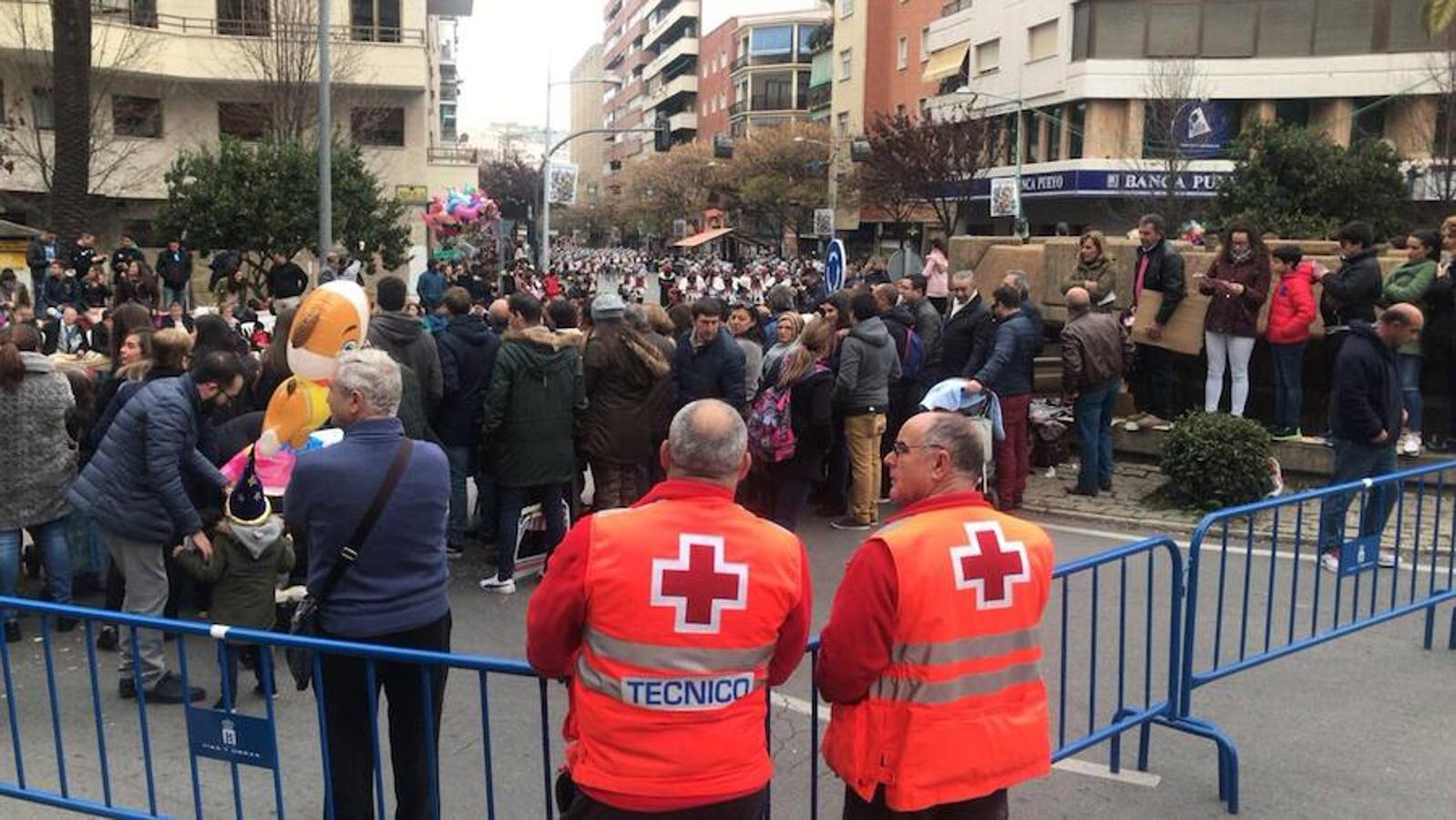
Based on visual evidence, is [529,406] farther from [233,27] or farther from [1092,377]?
[233,27]

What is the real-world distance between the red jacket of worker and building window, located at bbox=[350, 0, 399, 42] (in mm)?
33129

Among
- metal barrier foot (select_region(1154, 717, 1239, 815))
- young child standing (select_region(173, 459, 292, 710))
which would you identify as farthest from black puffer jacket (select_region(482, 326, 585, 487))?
metal barrier foot (select_region(1154, 717, 1239, 815))

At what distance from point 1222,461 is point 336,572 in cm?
721

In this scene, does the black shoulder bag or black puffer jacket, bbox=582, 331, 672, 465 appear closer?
the black shoulder bag

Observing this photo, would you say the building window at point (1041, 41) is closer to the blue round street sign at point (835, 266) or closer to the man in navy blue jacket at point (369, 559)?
the blue round street sign at point (835, 266)

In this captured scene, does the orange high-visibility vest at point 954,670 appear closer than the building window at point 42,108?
Yes

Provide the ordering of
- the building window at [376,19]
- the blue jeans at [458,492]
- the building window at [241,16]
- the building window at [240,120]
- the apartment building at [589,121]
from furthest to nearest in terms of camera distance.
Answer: the apartment building at [589,121] → the building window at [376,19] → the building window at [240,120] → the building window at [241,16] → the blue jeans at [458,492]

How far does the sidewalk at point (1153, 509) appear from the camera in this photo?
827 centimetres

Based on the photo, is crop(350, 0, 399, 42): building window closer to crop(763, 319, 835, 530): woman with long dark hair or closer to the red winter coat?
crop(763, 319, 835, 530): woman with long dark hair

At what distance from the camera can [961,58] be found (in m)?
44.4

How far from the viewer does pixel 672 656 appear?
8.65 feet

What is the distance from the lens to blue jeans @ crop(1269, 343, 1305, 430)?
9.98m

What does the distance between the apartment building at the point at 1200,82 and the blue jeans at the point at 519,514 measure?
30148 millimetres

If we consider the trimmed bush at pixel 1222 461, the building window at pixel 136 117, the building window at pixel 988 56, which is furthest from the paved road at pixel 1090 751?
the building window at pixel 988 56
